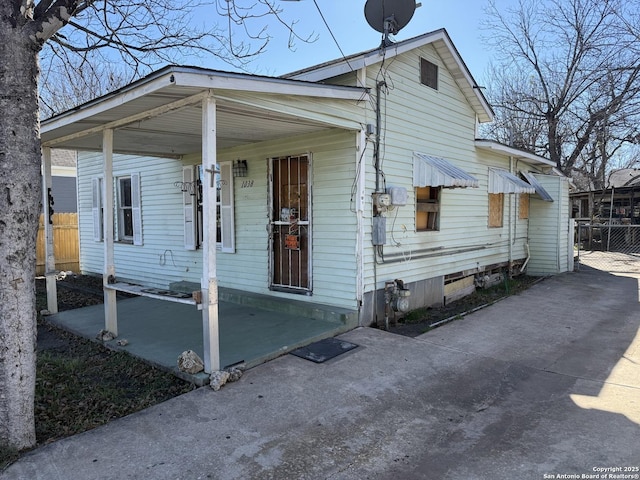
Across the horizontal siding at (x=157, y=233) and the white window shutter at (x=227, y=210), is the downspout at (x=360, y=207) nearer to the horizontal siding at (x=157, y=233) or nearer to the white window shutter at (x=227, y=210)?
the white window shutter at (x=227, y=210)

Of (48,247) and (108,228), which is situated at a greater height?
(108,228)

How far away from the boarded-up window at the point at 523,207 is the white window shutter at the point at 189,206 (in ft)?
25.5

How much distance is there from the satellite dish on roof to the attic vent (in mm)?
989

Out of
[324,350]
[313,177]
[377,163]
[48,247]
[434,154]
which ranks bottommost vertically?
[324,350]

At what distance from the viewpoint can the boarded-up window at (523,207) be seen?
1077cm

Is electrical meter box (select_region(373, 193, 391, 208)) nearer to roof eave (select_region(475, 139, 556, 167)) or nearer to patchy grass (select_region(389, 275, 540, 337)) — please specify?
patchy grass (select_region(389, 275, 540, 337))

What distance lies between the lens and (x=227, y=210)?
741 centimetres

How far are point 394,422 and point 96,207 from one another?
9.47m

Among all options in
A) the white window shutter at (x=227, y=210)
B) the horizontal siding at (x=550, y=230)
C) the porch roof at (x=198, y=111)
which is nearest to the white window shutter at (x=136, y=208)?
the porch roof at (x=198, y=111)

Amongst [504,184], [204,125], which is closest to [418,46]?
[504,184]

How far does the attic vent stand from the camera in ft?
23.7

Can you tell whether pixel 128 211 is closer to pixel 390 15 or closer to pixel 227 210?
pixel 227 210

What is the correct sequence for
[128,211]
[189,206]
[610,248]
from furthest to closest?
[610,248], [128,211], [189,206]

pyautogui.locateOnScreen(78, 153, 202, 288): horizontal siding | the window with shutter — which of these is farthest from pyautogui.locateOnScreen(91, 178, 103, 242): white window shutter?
the window with shutter
